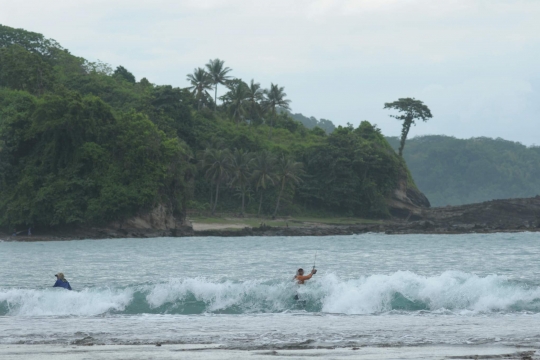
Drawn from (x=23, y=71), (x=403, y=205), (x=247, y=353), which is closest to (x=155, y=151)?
(x=23, y=71)

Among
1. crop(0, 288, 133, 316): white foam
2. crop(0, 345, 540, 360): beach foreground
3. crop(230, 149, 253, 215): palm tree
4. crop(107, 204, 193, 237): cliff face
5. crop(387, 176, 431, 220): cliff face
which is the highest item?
crop(230, 149, 253, 215): palm tree

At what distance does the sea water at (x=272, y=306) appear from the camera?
15648 mm

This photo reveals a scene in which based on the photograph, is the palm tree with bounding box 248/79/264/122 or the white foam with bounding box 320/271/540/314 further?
the palm tree with bounding box 248/79/264/122

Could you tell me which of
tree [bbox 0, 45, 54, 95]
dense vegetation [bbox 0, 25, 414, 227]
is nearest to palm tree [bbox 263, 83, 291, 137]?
dense vegetation [bbox 0, 25, 414, 227]

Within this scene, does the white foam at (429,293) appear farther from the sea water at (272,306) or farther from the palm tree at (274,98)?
the palm tree at (274,98)

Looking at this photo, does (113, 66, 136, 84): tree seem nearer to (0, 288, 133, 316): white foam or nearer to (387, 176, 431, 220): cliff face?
(387, 176, 431, 220): cliff face

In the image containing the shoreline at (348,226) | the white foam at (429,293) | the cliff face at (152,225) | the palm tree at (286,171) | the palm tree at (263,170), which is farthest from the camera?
the palm tree at (286,171)

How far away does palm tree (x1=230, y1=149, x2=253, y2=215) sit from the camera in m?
77.8

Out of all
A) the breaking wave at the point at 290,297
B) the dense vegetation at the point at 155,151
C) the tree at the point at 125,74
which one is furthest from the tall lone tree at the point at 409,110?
the breaking wave at the point at 290,297

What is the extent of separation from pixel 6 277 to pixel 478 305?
18236mm

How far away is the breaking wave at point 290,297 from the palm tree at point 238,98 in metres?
68.8

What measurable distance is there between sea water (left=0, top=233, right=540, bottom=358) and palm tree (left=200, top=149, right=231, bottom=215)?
4018 cm

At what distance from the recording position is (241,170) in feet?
257

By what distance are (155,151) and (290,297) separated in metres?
45.1
